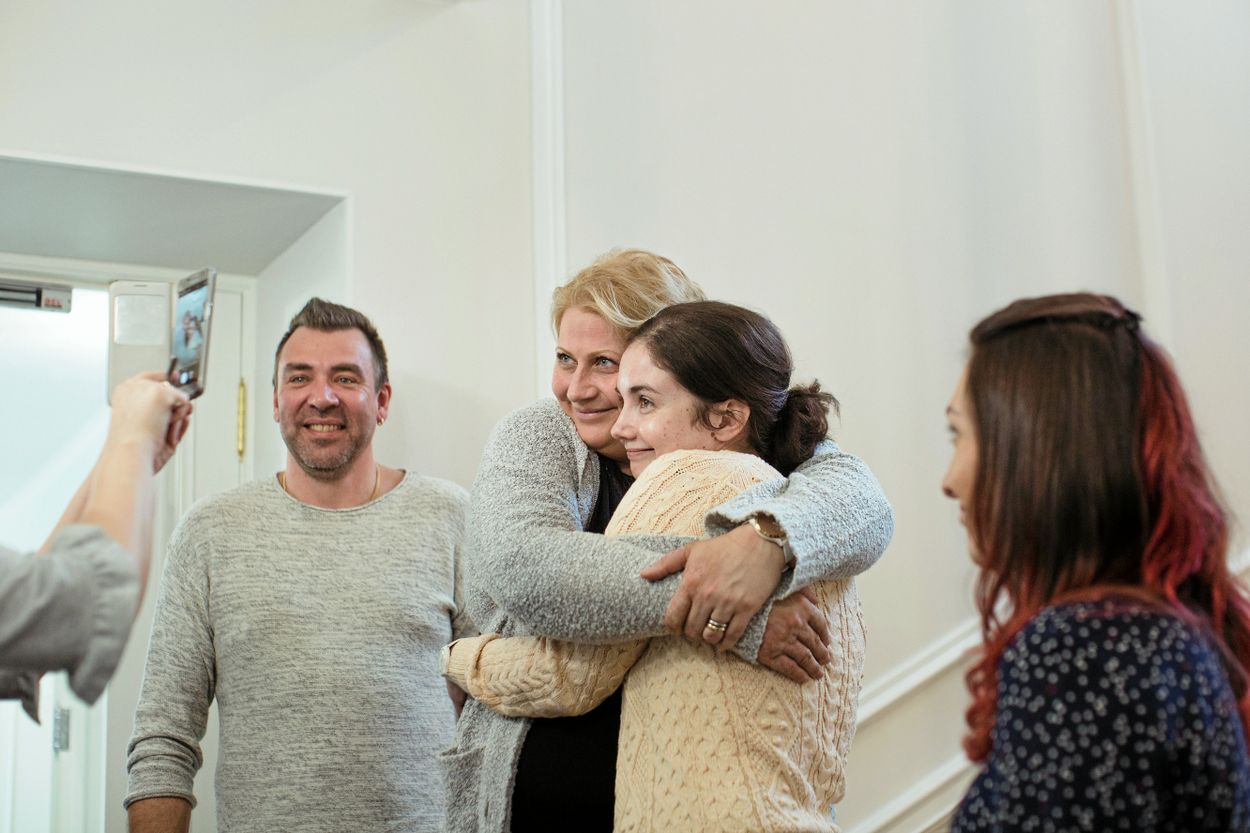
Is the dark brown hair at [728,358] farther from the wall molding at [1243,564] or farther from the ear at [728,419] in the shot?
the wall molding at [1243,564]

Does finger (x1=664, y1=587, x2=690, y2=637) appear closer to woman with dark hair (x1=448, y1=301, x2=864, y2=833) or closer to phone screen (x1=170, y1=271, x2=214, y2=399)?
woman with dark hair (x1=448, y1=301, x2=864, y2=833)

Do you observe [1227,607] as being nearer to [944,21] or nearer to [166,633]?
[166,633]

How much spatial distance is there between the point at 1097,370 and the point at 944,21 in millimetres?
2070

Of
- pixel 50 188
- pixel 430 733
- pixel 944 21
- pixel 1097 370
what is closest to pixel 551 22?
pixel 944 21

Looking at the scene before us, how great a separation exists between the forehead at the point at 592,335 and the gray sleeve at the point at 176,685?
927 mm

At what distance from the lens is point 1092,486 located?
3.42ft

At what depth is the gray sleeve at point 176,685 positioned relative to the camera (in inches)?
84.1

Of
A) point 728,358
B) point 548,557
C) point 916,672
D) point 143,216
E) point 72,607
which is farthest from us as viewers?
point 143,216

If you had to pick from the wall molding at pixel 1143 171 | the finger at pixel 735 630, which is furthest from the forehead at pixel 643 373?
the wall molding at pixel 1143 171

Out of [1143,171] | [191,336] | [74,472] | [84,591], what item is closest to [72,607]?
[84,591]

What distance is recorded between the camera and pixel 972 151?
113 inches

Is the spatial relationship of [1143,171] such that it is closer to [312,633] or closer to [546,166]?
[546,166]

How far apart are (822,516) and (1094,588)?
467 millimetres

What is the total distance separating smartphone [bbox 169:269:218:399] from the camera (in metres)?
1.42
